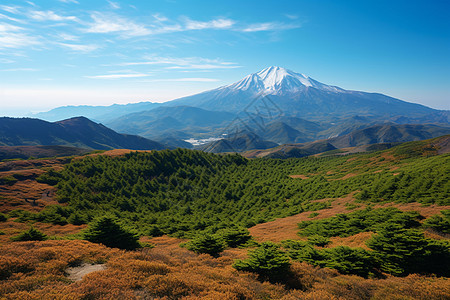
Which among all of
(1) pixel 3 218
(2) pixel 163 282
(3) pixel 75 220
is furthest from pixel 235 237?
(1) pixel 3 218

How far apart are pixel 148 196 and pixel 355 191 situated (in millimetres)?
38423

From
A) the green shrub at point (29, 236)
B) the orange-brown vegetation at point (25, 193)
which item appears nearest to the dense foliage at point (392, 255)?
the green shrub at point (29, 236)

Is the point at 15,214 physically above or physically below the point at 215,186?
above

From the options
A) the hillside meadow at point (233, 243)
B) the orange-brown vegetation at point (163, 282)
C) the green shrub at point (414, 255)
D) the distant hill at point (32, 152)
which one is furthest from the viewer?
the distant hill at point (32, 152)

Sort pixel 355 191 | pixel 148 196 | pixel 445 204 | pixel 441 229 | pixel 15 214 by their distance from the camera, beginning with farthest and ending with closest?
pixel 148 196, pixel 355 191, pixel 15 214, pixel 445 204, pixel 441 229

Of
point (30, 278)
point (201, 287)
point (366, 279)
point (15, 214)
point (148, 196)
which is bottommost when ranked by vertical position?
point (148, 196)

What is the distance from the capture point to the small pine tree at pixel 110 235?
45.5ft

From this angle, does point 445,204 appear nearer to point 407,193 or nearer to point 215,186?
point 407,193

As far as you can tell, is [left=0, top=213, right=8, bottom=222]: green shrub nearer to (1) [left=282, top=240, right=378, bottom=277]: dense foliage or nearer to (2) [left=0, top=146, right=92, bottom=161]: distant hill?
(1) [left=282, top=240, right=378, bottom=277]: dense foliage

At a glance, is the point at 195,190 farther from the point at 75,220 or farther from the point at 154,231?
the point at 75,220

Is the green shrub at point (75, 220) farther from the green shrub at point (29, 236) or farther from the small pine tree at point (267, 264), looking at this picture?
the small pine tree at point (267, 264)

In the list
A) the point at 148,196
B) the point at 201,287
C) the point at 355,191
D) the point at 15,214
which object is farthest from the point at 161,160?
the point at 201,287

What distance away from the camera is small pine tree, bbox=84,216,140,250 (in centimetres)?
1387

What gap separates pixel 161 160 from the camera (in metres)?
54.7
